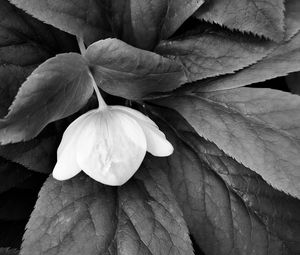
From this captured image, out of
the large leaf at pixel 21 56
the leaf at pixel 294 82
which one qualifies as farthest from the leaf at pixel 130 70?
the leaf at pixel 294 82

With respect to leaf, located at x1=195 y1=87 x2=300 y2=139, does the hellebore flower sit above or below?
below

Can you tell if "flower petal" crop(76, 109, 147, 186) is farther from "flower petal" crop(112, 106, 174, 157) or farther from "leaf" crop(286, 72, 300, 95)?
"leaf" crop(286, 72, 300, 95)

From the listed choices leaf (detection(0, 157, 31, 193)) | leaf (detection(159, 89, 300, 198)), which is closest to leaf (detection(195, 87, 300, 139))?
leaf (detection(159, 89, 300, 198))

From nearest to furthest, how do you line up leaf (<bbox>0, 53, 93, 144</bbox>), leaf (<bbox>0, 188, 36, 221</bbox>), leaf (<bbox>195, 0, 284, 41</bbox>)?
leaf (<bbox>0, 53, 93, 144</bbox>) < leaf (<bbox>195, 0, 284, 41</bbox>) < leaf (<bbox>0, 188, 36, 221</bbox>)

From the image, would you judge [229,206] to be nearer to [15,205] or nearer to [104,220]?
[104,220]

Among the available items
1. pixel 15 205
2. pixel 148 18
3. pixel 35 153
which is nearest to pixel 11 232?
pixel 15 205
